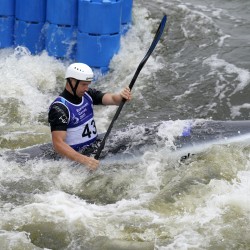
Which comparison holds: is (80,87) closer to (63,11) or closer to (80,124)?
(80,124)

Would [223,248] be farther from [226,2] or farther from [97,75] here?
[226,2]

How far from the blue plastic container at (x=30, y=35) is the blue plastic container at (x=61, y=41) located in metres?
0.23

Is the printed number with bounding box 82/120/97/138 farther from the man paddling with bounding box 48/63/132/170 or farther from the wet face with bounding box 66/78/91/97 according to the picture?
the wet face with bounding box 66/78/91/97

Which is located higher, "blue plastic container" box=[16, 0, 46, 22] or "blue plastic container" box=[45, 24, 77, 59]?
"blue plastic container" box=[16, 0, 46, 22]

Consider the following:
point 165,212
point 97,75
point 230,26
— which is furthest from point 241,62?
point 165,212

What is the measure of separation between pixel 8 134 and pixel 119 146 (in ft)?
5.84

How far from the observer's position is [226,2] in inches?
521

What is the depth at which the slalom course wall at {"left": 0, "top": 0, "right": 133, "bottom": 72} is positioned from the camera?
8.68 meters

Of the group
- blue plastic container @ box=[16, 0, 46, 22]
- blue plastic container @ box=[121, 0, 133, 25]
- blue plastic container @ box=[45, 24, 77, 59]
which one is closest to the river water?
blue plastic container @ box=[45, 24, 77, 59]

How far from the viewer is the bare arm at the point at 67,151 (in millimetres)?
5398

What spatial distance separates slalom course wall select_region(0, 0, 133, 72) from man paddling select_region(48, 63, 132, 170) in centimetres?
313

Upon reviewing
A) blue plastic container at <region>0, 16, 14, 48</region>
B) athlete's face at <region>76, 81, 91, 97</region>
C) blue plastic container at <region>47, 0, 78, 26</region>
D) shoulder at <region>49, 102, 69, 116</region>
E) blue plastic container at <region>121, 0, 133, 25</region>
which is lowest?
blue plastic container at <region>0, 16, 14, 48</region>

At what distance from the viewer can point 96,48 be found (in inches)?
348

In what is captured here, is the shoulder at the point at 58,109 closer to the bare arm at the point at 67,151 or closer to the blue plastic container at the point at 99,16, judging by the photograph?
the bare arm at the point at 67,151
